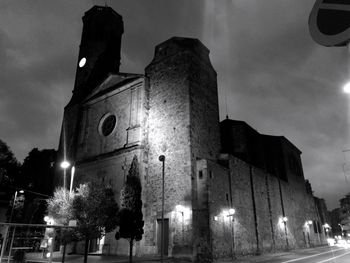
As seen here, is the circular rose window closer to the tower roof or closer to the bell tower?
the bell tower

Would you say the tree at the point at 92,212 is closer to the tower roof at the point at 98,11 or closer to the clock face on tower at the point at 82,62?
the clock face on tower at the point at 82,62

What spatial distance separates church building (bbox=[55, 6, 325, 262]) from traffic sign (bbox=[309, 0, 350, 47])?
1244 cm

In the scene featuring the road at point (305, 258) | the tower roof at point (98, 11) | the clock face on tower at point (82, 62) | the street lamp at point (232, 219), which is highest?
the tower roof at point (98, 11)

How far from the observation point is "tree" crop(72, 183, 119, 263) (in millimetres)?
13570

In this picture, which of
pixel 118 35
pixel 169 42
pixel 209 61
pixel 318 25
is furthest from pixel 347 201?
pixel 318 25

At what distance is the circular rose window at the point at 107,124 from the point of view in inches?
914

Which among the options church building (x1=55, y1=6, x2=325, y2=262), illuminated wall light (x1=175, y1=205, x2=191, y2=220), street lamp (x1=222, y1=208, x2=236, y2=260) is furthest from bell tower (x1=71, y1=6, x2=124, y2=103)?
street lamp (x1=222, y1=208, x2=236, y2=260)

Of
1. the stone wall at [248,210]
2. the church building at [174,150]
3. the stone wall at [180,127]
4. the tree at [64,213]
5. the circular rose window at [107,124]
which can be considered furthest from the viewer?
the circular rose window at [107,124]

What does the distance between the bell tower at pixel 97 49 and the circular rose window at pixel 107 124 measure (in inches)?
199

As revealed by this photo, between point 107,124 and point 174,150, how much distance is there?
8.17m

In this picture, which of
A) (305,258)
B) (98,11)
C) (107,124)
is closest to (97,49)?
(98,11)

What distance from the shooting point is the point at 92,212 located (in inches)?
542

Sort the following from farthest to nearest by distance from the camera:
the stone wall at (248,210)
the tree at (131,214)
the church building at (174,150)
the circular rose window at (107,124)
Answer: the circular rose window at (107,124), the stone wall at (248,210), the church building at (174,150), the tree at (131,214)

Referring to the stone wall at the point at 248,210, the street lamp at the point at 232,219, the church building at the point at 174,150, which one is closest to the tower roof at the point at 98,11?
the church building at the point at 174,150
